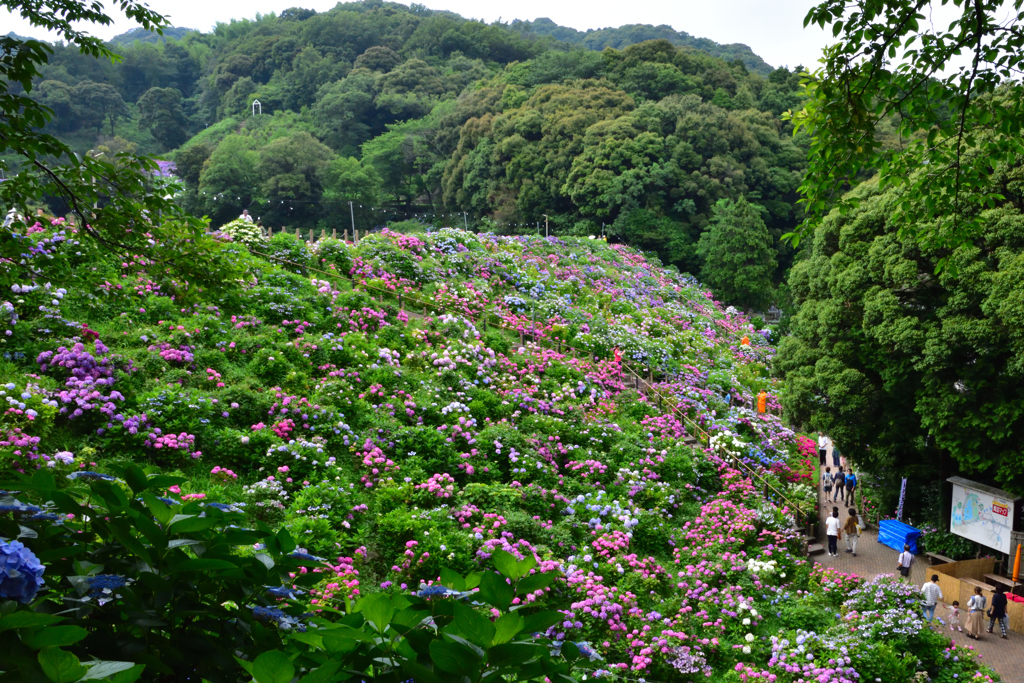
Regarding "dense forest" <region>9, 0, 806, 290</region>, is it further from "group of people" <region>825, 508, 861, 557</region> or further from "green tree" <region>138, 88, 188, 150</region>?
"group of people" <region>825, 508, 861, 557</region>

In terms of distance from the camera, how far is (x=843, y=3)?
11.1 feet

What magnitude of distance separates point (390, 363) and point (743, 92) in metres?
37.6

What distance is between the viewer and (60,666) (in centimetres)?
112

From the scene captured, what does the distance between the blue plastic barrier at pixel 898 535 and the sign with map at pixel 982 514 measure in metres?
0.96

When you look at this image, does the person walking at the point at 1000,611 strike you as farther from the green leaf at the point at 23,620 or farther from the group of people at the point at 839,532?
the green leaf at the point at 23,620

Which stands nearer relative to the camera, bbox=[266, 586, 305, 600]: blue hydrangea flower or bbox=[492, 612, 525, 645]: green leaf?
bbox=[492, 612, 525, 645]: green leaf

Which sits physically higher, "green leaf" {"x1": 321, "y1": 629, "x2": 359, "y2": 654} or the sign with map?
"green leaf" {"x1": 321, "y1": 629, "x2": 359, "y2": 654}

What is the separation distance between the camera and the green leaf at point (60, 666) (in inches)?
43.7

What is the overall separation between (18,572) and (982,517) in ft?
40.7

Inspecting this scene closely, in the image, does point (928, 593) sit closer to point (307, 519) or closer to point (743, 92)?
point (307, 519)

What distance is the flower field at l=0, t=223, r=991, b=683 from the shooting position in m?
1.55

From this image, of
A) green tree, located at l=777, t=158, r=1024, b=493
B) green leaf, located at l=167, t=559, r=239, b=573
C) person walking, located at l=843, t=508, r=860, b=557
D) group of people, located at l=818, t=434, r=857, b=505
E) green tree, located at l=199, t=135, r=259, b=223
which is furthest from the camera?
green tree, located at l=199, t=135, r=259, b=223

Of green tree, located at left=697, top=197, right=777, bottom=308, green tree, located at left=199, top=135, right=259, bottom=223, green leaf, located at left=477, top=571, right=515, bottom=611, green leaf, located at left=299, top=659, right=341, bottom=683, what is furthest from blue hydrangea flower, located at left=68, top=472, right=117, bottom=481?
green tree, located at left=199, top=135, right=259, bottom=223

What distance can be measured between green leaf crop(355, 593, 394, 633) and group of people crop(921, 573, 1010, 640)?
9.43 m
